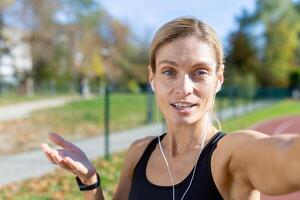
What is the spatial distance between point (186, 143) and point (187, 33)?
0.42m

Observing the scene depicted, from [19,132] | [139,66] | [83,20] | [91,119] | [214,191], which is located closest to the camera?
[214,191]

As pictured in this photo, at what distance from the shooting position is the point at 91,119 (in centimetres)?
1638

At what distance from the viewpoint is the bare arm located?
96cm

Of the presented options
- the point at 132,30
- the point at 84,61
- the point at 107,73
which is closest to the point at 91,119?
the point at 84,61

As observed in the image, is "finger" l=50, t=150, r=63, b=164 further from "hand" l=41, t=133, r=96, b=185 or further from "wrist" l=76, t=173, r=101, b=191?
"wrist" l=76, t=173, r=101, b=191

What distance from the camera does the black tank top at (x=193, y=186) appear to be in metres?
1.45

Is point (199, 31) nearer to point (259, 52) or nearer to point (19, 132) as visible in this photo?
point (19, 132)

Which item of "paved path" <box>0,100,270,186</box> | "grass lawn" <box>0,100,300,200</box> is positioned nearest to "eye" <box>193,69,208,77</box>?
"paved path" <box>0,100,270,186</box>

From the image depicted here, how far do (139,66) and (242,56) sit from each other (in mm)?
14535

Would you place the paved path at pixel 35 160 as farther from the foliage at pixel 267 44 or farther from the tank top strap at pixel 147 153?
the foliage at pixel 267 44

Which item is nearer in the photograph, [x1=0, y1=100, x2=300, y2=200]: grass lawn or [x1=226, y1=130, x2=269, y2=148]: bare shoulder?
[x1=226, y1=130, x2=269, y2=148]: bare shoulder

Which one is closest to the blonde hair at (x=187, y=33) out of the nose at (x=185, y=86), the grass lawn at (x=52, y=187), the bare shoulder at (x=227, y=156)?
the nose at (x=185, y=86)

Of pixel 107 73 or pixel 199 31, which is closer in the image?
pixel 199 31

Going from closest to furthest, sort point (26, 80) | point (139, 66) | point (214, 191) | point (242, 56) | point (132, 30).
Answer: point (214, 191) → point (26, 80) → point (242, 56) → point (139, 66) → point (132, 30)
